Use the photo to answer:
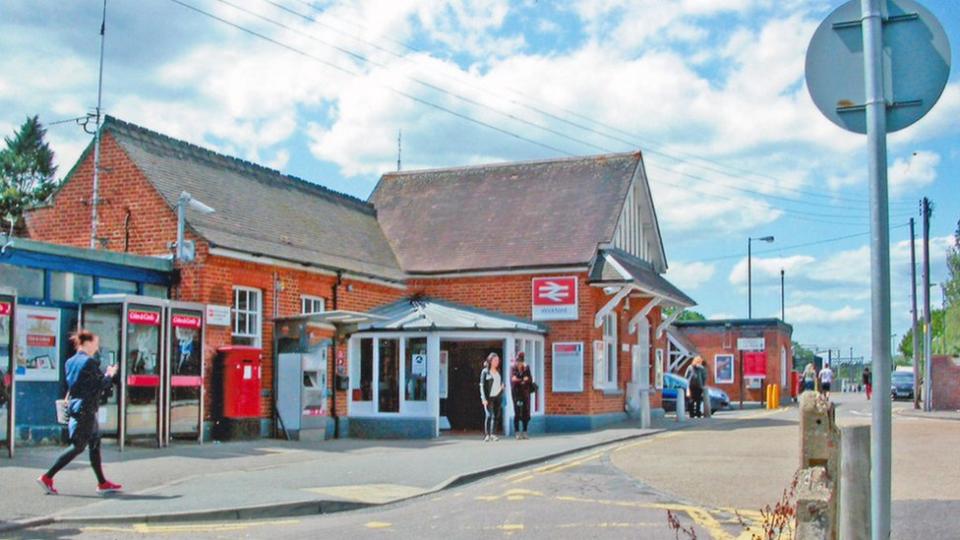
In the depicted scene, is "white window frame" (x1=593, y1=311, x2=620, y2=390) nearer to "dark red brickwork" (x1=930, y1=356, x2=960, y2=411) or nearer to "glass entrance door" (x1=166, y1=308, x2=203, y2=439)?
"glass entrance door" (x1=166, y1=308, x2=203, y2=439)

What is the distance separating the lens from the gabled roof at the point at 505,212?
26.6 meters

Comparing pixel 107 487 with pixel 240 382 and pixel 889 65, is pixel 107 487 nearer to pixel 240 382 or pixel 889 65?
pixel 240 382

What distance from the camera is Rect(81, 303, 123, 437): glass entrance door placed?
675 inches

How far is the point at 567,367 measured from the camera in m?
25.9

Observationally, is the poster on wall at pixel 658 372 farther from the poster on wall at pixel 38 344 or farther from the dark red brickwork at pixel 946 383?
the poster on wall at pixel 38 344

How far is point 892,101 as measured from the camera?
5.39 m

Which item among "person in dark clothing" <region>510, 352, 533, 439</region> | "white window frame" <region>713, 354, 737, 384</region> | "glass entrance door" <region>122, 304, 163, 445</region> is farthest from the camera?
"white window frame" <region>713, 354, 737, 384</region>

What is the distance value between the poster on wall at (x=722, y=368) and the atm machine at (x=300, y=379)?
104 feet

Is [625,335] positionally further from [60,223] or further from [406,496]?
[406,496]

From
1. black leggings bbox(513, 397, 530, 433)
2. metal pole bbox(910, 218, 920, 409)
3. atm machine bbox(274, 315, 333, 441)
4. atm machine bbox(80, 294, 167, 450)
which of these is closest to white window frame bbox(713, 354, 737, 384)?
metal pole bbox(910, 218, 920, 409)

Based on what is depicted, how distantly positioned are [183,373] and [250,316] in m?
2.93

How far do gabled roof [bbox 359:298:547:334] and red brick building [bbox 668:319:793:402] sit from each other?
2374 cm

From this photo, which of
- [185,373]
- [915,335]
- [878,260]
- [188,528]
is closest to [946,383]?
[915,335]

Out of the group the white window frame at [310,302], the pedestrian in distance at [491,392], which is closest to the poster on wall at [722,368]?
the pedestrian in distance at [491,392]
